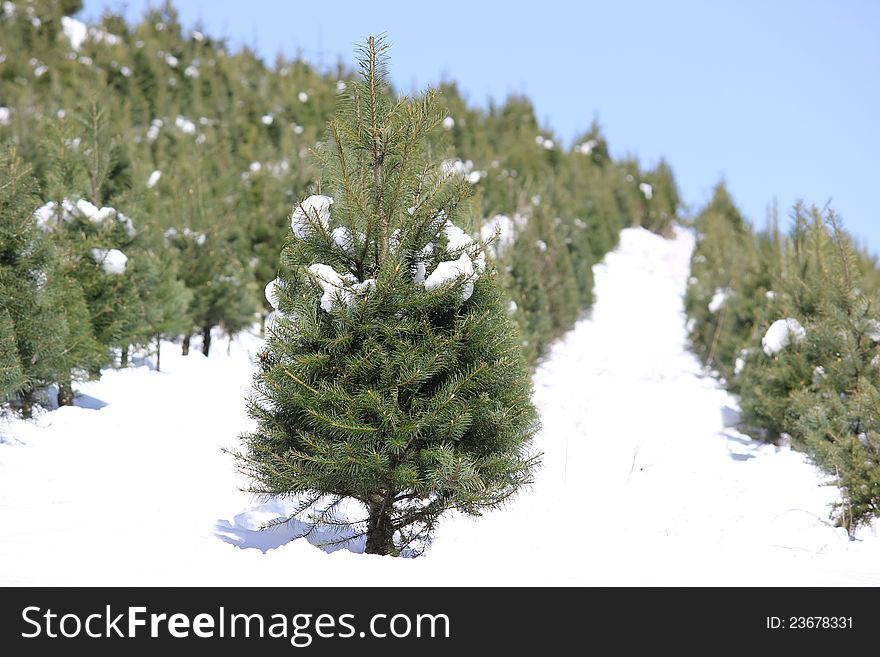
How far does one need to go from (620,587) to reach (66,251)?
9.18m

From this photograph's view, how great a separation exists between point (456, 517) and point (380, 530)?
2188 millimetres

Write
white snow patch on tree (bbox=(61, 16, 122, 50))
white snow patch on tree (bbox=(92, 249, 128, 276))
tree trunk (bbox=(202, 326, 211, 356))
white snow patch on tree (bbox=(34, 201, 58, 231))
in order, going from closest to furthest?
white snow patch on tree (bbox=(34, 201, 58, 231)) < white snow patch on tree (bbox=(92, 249, 128, 276)) < tree trunk (bbox=(202, 326, 211, 356)) < white snow patch on tree (bbox=(61, 16, 122, 50))

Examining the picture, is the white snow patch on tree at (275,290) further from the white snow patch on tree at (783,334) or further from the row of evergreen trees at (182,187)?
the white snow patch on tree at (783,334)

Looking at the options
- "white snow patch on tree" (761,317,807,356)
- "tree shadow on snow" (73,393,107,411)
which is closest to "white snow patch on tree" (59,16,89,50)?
"tree shadow on snow" (73,393,107,411)

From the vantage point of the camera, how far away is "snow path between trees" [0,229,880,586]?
465 cm

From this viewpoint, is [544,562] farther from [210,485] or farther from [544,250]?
[544,250]

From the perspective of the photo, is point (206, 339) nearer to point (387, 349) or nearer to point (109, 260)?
point (109, 260)

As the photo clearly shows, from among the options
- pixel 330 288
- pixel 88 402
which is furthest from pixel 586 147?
pixel 330 288

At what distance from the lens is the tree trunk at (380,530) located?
18.6 feet

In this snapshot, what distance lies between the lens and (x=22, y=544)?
4.89 meters

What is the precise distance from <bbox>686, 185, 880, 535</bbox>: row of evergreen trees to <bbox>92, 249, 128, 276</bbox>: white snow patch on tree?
10147 mm

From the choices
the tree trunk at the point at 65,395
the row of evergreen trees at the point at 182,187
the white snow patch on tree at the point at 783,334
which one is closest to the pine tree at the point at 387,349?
the row of evergreen trees at the point at 182,187

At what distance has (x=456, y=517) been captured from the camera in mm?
7750

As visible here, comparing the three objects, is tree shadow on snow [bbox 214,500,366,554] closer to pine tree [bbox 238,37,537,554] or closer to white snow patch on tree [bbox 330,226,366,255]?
pine tree [bbox 238,37,537,554]
